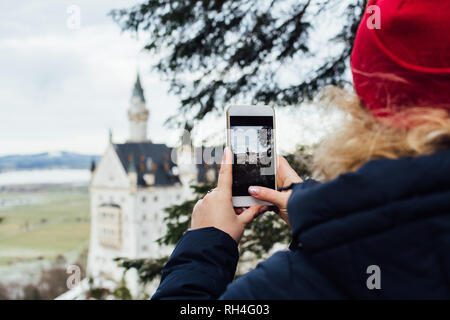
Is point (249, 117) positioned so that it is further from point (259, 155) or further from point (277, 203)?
point (277, 203)

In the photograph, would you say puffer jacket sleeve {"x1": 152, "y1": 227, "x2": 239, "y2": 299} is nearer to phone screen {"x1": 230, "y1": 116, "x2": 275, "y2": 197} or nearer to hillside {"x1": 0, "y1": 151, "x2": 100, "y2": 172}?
phone screen {"x1": 230, "y1": 116, "x2": 275, "y2": 197}

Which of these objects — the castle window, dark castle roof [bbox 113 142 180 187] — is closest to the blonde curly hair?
dark castle roof [bbox 113 142 180 187]

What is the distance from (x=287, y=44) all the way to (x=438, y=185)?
337cm

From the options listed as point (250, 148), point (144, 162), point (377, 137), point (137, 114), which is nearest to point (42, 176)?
point (137, 114)

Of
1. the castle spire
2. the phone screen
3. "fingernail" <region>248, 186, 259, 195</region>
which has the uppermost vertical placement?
the castle spire

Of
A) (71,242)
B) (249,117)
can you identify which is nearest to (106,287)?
(71,242)

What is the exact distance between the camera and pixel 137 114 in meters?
5.18

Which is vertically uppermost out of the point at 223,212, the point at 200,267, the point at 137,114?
the point at 137,114

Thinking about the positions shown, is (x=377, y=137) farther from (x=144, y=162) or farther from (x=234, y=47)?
(x=144, y=162)

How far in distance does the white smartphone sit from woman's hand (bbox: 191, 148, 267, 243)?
0.07 metres

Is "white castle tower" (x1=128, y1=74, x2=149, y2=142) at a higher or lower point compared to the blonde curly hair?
higher

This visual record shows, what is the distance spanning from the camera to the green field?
15.5ft

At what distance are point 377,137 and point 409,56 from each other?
0.18 metres
